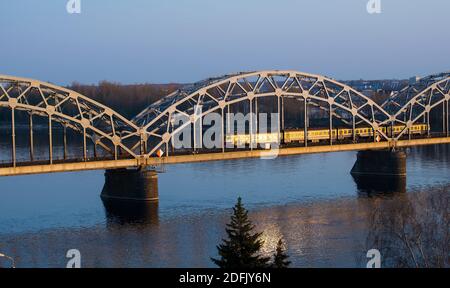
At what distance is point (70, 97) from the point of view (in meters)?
46.7

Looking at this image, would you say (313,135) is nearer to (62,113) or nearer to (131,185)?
(131,185)

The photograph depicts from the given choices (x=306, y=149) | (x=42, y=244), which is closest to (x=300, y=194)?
(x=306, y=149)

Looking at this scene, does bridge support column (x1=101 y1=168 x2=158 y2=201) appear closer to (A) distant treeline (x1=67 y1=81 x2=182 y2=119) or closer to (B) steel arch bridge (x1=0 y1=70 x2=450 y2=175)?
(B) steel arch bridge (x1=0 y1=70 x2=450 y2=175)

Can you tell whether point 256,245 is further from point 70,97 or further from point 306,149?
point 306,149

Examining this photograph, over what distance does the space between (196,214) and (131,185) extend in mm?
6848

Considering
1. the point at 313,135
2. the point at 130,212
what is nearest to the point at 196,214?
the point at 130,212

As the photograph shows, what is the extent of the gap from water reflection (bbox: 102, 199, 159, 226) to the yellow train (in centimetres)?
1151

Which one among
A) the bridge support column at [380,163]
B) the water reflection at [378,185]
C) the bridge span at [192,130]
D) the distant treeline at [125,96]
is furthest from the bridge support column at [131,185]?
the distant treeline at [125,96]

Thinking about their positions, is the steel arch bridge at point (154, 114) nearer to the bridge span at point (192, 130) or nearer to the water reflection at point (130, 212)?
the bridge span at point (192, 130)

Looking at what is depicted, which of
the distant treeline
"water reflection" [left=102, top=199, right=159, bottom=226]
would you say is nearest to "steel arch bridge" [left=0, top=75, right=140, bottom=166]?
"water reflection" [left=102, top=199, right=159, bottom=226]

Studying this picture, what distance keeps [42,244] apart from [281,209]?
14313mm

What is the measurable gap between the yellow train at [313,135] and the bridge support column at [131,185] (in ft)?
32.3

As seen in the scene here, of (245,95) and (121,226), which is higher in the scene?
(245,95)

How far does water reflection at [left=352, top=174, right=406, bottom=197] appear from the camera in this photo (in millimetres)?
50938
